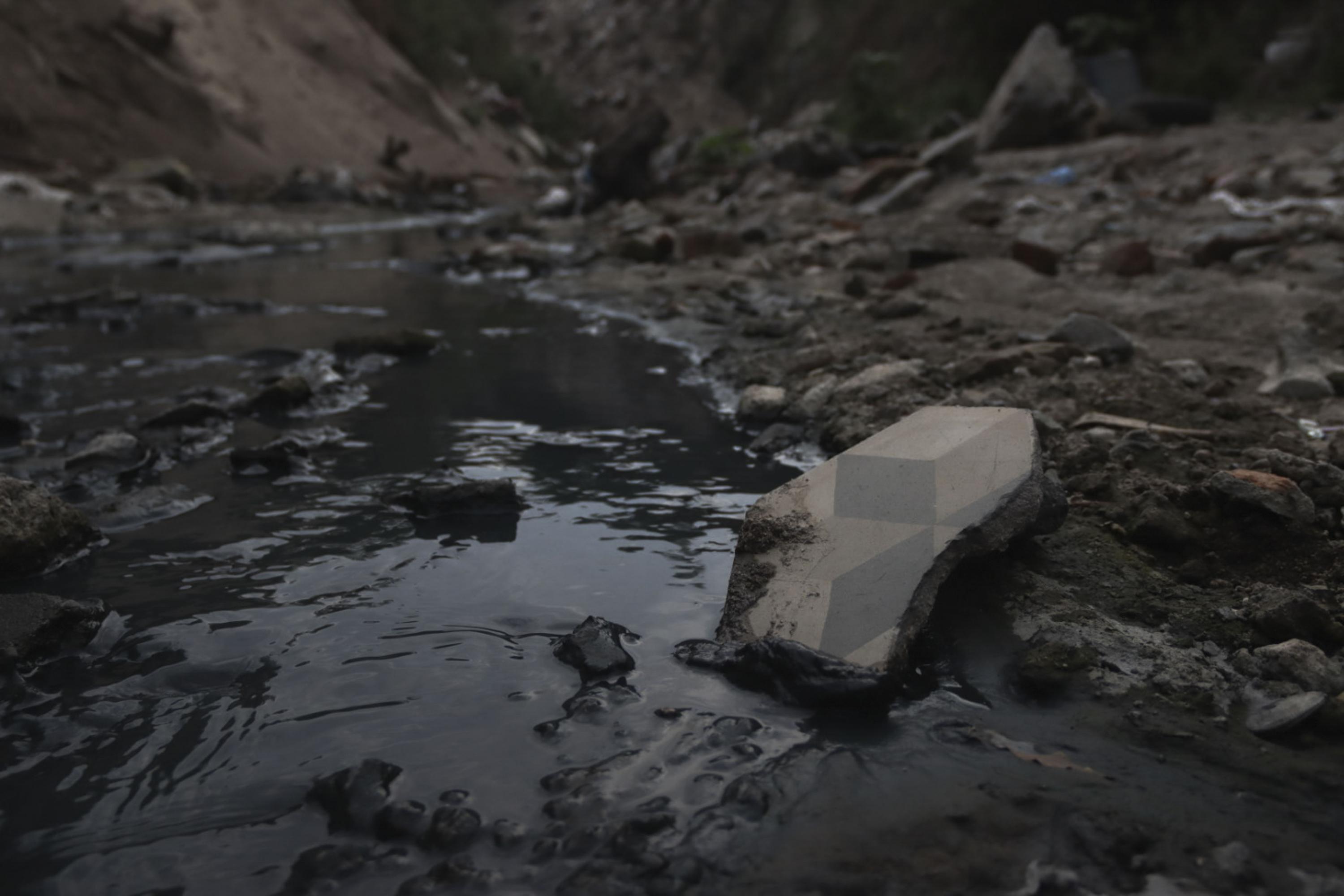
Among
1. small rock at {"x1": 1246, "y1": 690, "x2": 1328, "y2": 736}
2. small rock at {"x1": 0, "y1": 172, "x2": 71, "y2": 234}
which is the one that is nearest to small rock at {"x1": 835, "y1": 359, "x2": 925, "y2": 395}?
small rock at {"x1": 1246, "y1": 690, "x2": 1328, "y2": 736}

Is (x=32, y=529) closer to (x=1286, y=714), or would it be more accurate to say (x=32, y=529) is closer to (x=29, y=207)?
(x=1286, y=714)

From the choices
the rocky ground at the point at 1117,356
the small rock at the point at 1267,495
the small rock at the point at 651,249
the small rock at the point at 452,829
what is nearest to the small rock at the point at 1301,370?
the rocky ground at the point at 1117,356

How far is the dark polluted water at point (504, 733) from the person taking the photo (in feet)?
4.91

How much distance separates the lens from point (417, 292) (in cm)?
789

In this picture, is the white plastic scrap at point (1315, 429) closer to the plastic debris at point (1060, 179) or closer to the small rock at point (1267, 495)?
the small rock at point (1267, 495)

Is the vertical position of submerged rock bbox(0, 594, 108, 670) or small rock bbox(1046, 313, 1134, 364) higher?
small rock bbox(1046, 313, 1134, 364)

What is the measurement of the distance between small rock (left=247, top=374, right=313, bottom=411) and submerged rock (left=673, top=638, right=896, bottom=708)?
2667 mm

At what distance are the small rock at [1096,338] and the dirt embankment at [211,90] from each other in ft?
50.3

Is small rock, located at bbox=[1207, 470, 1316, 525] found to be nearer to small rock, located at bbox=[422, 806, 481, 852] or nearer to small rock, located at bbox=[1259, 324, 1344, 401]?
small rock, located at bbox=[1259, 324, 1344, 401]

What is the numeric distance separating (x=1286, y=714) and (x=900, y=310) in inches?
139

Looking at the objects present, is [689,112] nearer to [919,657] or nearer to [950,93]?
[950,93]

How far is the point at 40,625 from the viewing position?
2.08 meters

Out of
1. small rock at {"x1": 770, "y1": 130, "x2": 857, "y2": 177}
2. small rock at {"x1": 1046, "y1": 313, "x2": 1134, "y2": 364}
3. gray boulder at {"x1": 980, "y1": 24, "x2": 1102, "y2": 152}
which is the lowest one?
small rock at {"x1": 1046, "y1": 313, "x2": 1134, "y2": 364}

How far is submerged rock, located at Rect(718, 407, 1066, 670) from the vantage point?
1993mm
